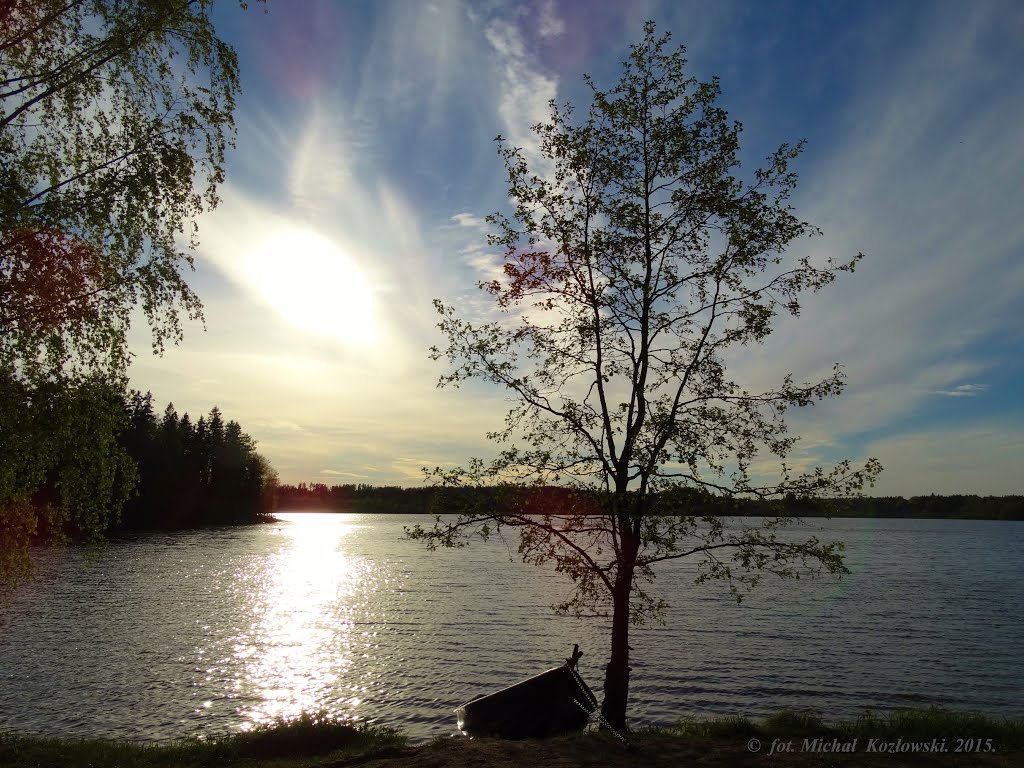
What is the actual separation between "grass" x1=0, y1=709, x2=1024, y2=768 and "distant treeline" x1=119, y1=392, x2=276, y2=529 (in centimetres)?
9255

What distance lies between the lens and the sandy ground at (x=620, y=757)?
452 inches

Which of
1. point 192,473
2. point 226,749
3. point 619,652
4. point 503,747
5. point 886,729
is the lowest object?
point 226,749

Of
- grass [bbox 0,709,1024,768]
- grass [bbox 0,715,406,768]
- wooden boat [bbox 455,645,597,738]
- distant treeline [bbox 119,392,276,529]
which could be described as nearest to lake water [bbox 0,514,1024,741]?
grass [bbox 0,715,406,768]

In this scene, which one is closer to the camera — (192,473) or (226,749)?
(226,749)

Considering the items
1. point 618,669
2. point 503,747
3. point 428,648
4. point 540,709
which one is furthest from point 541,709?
point 428,648

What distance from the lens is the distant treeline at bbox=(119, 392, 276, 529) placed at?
114 m

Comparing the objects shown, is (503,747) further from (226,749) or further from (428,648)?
(428,648)

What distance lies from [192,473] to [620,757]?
438ft

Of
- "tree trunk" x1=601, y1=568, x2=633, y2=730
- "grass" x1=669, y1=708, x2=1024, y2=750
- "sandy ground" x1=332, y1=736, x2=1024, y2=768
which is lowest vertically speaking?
"grass" x1=669, y1=708, x2=1024, y2=750

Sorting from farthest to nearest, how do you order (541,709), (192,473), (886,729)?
(192,473) → (541,709) → (886,729)

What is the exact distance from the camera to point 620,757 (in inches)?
470

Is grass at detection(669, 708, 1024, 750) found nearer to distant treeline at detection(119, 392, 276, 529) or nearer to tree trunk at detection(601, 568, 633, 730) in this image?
tree trunk at detection(601, 568, 633, 730)

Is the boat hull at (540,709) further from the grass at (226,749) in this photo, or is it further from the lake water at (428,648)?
the lake water at (428,648)

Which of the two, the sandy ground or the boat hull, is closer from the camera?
the sandy ground
